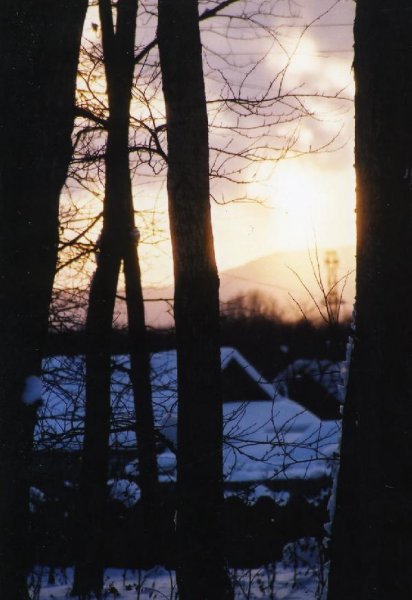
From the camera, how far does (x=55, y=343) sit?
30.0 feet

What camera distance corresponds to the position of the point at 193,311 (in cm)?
602

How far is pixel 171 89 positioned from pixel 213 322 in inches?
78.4

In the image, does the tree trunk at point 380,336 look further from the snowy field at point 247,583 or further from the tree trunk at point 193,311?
the snowy field at point 247,583

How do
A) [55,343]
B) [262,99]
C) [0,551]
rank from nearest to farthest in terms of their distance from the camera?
[0,551] < [262,99] < [55,343]

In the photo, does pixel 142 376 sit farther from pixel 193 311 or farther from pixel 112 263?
pixel 193 311

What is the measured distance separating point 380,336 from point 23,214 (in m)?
2.24

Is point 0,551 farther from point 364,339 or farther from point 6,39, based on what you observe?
point 6,39

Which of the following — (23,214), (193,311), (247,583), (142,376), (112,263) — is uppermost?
(112,263)

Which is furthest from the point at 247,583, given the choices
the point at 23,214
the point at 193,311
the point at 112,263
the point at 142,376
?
the point at 23,214

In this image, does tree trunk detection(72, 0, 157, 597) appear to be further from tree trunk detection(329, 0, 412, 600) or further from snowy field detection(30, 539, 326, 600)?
tree trunk detection(329, 0, 412, 600)

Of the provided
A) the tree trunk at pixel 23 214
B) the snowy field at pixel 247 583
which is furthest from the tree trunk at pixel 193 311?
the tree trunk at pixel 23 214

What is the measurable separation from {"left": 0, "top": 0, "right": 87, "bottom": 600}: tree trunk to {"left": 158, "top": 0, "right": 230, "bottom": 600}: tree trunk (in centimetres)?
163

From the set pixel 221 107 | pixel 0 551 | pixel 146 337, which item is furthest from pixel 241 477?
pixel 0 551

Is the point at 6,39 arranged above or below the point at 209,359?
above
